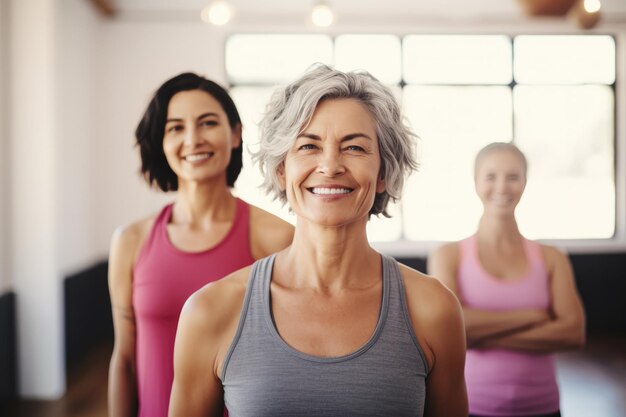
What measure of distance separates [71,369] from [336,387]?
440 centimetres

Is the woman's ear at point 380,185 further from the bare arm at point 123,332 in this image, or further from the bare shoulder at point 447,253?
the bare arm at point 123,332

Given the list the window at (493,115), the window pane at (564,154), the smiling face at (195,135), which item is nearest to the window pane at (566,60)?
the window at (493,115)

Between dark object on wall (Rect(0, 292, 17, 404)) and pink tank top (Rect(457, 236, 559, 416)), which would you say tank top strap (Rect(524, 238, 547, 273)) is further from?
dark object on wall (Rect(0, 292, 17, 404))

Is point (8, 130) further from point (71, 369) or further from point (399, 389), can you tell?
point (399, 389)

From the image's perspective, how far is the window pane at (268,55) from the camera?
5.96 m

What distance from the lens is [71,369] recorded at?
469cm

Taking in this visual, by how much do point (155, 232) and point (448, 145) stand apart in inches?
196

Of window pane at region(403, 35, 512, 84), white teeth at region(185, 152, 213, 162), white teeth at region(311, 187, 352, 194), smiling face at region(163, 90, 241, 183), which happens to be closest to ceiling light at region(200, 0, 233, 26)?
window pane at region(403, 35, 512, 84)

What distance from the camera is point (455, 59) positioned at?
6090 mm

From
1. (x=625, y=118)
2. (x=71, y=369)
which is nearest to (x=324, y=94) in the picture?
(x=71, y=369)

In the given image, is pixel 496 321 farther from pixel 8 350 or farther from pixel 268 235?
pixel 8 350

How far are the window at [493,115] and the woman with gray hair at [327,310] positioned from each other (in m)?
4.88

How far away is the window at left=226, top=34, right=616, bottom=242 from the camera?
6.07 metres

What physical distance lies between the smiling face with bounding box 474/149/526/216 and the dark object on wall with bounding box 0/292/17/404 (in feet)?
11.9
